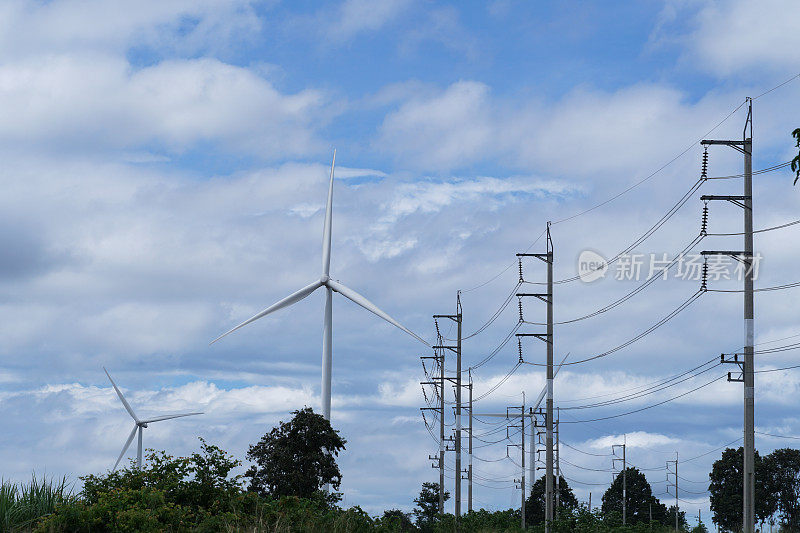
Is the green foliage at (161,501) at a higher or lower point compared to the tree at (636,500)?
higher

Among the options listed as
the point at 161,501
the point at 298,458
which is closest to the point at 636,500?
the point at 298,458

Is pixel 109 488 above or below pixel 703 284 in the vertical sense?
below

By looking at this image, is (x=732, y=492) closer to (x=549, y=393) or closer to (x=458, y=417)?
(x=458, y=417)

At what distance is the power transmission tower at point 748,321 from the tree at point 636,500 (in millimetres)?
82622

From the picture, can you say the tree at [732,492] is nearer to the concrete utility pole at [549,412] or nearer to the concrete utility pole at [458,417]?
the concrete utility pole at [458,417]

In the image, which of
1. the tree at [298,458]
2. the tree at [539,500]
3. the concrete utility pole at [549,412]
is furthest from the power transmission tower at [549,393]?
the tree at [539,500]

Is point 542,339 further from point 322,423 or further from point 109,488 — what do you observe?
point 109,488

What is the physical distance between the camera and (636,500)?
117m

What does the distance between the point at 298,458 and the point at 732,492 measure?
62.0 m

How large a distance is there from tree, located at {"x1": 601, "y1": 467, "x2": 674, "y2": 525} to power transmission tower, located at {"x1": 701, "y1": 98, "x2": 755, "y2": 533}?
8262 cm

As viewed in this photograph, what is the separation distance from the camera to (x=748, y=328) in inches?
1335

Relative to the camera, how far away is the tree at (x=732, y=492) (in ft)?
323

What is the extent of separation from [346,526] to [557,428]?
6888 centimetres

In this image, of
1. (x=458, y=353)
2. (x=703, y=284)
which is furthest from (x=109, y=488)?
(x=458, y=353)
